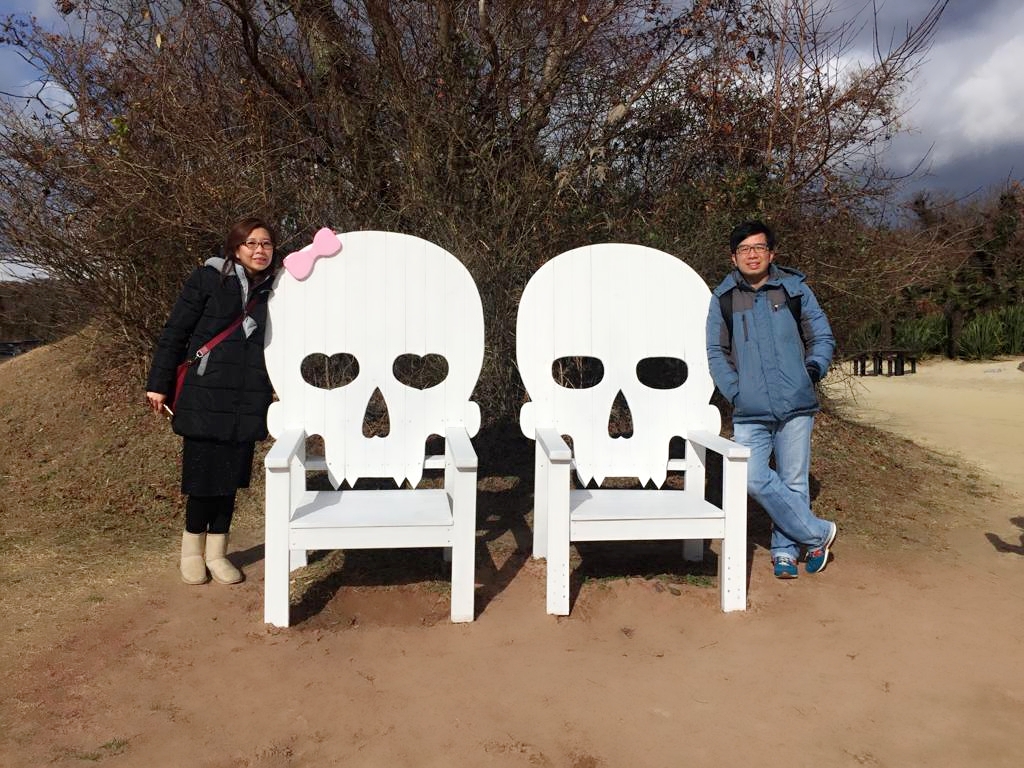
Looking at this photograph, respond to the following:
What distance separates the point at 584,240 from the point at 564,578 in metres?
2.74

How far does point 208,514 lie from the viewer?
3133 millimetres

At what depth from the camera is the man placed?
3.09 m

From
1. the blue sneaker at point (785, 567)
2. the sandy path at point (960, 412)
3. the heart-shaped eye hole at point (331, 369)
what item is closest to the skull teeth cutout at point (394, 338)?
the blue sneaker at point (785, 567)

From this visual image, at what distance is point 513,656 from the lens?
97.7 inches

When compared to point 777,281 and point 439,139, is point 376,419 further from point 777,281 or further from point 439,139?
point 777,281

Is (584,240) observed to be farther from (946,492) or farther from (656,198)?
(946,492)

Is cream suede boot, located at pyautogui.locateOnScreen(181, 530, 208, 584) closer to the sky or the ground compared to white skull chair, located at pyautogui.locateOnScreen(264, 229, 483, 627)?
closer to the ground

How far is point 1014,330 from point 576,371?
13780 millimetres

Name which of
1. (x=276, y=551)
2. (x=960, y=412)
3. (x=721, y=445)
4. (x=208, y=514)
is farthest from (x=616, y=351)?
(x=960, y=412)

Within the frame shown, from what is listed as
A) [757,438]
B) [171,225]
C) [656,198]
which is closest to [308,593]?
[757,438]

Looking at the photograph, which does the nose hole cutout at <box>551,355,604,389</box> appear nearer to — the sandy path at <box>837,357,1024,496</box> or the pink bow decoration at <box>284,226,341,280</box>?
the pink bow decoration at <box>284,226,341,280</box>

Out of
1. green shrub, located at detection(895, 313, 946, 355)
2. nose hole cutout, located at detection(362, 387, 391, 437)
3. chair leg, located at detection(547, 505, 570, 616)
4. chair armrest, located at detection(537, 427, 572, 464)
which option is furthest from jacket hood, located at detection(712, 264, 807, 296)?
green shrub, located at detection(895, 313, 946, 355)

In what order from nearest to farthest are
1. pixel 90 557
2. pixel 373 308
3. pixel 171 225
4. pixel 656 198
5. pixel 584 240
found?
pixel 373 308 < pixel 90 557 < pixel 171 225 < pixel 584 240 < pixel 656 198

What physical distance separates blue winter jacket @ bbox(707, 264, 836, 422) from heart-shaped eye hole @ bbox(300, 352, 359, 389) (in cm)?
265
